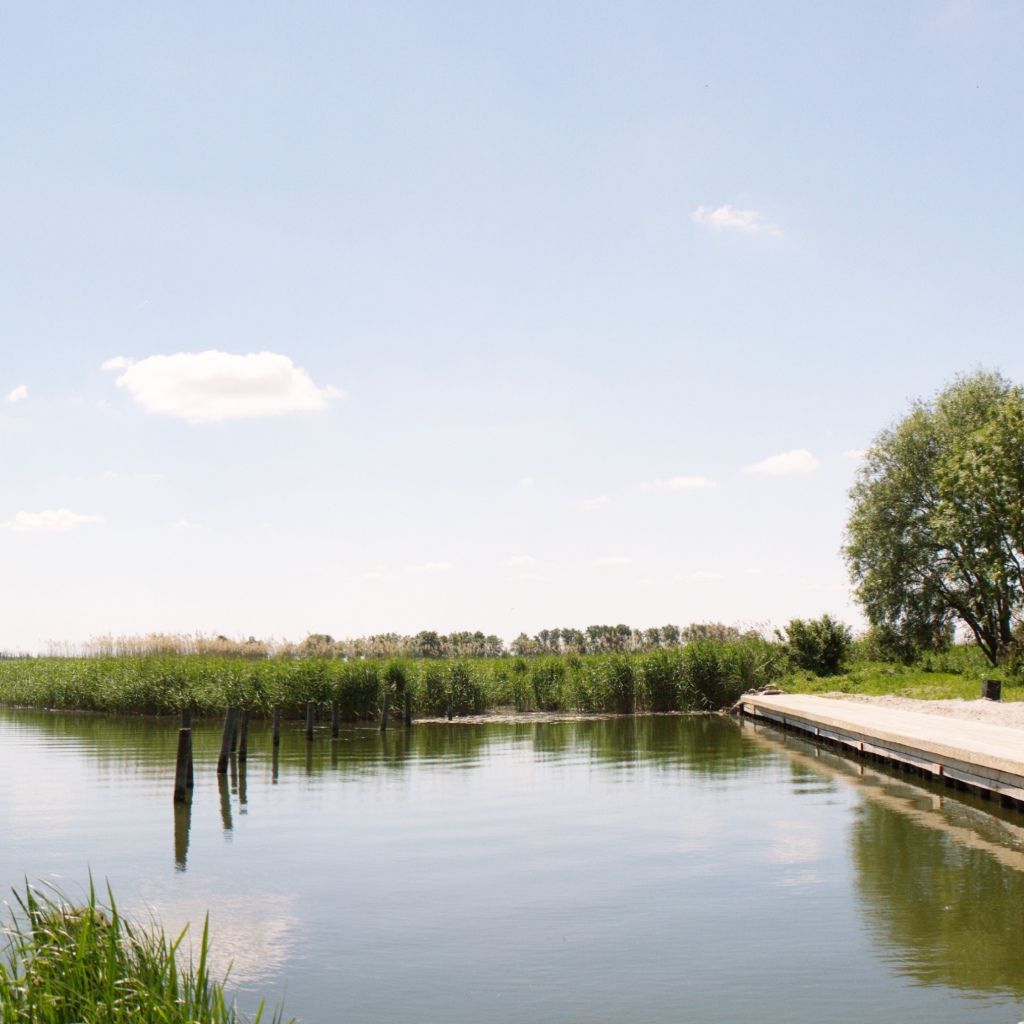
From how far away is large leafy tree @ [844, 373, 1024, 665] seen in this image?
142ft

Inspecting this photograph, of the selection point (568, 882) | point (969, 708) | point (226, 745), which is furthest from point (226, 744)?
point (969, 708)

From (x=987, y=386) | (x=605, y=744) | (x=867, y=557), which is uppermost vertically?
(x=987, y=386)

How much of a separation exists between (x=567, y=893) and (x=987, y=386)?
4084cm

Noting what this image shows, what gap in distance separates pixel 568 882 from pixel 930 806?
8.40 metres

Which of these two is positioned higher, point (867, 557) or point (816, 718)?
point (867, 557)

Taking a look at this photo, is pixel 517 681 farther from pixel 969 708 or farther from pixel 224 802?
pixel 224 802

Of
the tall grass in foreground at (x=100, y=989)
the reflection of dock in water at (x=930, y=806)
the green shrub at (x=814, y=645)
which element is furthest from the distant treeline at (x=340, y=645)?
the tall grass in foreground at (x=100, y=989)

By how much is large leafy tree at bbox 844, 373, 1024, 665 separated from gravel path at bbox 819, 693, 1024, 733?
9.29 meters

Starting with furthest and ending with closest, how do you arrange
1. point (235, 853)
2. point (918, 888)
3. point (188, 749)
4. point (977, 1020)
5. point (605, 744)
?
1. point (605, 744)
2. point (188, 749)
3. point (235, 853)
4. point (918, 888)
5. point (977, 1020)

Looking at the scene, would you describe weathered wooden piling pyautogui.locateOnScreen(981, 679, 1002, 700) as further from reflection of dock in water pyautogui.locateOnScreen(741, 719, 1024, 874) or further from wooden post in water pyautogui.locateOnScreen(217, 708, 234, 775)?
wooden post in water pyautogui.locateOnScreen(217, 708, 234, 775)

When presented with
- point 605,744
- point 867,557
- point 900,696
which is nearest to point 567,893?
point 605,744

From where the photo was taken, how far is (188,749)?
21.6 meters

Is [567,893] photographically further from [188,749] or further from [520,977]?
[188,749]

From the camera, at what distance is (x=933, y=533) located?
4625cm
